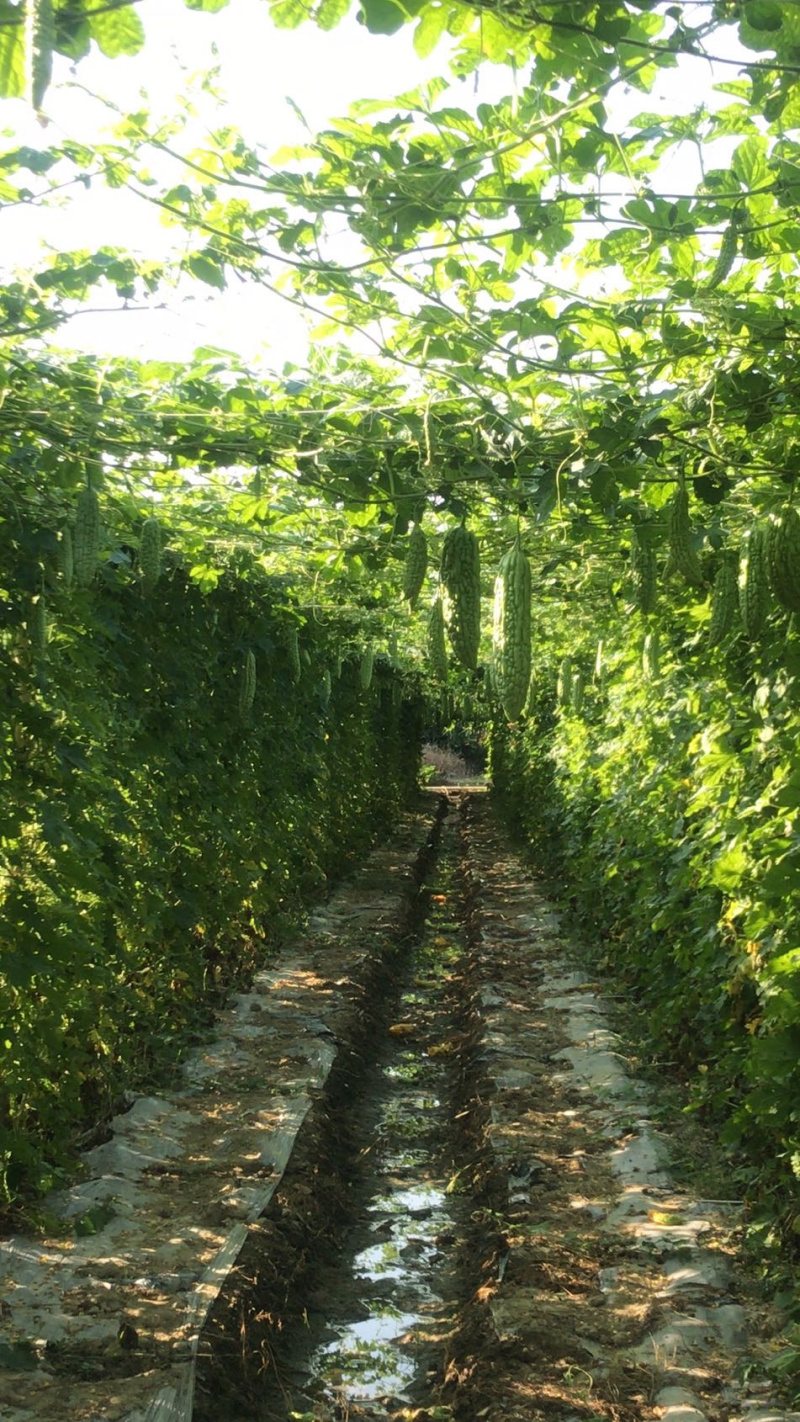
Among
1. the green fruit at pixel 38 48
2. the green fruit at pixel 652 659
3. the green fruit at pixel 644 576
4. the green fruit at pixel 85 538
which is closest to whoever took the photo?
the green fruit at pixel 38 48

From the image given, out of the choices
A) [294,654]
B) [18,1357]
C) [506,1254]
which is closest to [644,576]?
[506,1254]

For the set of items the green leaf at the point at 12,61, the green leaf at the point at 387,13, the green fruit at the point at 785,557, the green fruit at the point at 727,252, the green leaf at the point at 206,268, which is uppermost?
the green leaf at the point at 206,268

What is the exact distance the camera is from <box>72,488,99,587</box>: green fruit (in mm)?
4359

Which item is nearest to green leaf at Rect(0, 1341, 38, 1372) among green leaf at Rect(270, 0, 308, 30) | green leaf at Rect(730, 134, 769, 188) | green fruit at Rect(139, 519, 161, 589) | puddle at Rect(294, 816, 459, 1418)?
puddle at Rect(294, 816, 459, 1418)

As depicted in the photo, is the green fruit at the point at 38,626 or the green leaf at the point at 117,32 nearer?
the green leaf at the point at 117,32

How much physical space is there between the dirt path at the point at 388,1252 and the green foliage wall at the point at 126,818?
0.44 metres

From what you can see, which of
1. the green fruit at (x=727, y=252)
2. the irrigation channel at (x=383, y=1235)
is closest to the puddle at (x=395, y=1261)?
the irrigation channel at (x=383, y=1235)

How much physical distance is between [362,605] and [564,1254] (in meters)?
6.66

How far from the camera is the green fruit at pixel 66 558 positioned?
435 centimetres

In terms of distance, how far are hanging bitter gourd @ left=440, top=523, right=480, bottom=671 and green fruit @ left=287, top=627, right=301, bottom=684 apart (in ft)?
16.6

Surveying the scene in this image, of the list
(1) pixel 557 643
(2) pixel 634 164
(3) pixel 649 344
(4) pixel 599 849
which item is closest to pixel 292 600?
(4) pixel 599 849

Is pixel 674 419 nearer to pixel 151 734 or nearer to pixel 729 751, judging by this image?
pixel 729 751

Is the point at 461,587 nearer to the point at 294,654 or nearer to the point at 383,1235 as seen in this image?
the point at 383,1235

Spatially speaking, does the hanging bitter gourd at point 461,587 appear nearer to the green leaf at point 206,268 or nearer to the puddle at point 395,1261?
the green leaf at point 206,268
